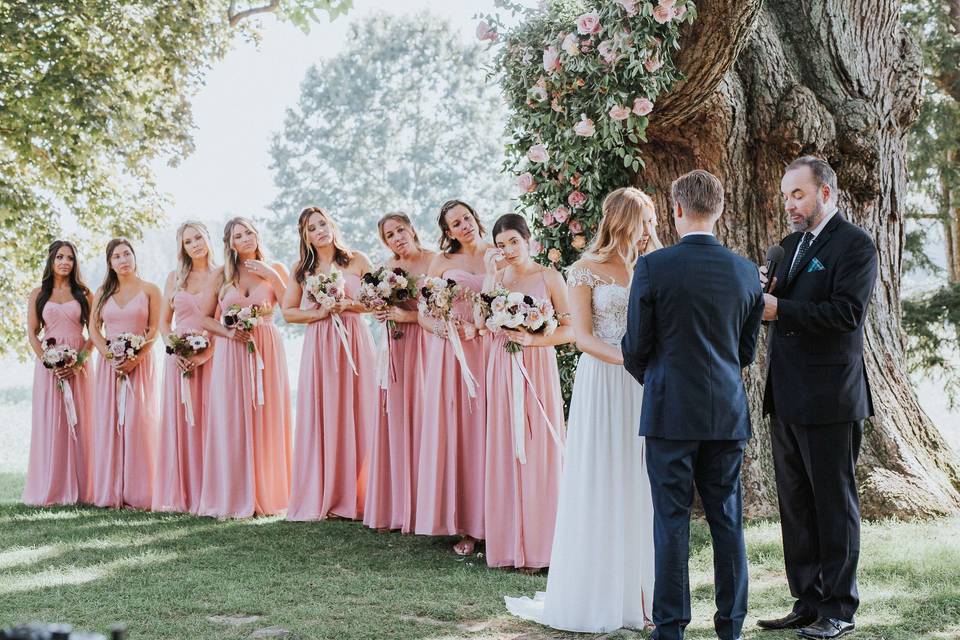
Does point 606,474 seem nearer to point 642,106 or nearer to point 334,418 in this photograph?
point 642,106

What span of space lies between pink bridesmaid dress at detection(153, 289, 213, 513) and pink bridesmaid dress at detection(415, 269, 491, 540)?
2.69 meters

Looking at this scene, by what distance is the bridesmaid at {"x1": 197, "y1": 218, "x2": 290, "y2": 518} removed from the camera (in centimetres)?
841

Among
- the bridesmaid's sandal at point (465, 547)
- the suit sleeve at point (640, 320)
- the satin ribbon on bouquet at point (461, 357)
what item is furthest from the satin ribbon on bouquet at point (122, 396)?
the suit sleeve at point (640, 320)

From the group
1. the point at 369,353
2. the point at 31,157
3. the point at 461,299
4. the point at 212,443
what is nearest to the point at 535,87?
the point at 461,299

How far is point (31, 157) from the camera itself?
11.9 m

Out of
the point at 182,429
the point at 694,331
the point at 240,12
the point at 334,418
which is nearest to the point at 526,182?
the point at 334,418

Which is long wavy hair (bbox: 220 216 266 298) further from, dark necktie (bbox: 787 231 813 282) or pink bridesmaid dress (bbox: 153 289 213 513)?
dark necktie (bbox: 787 231 813 282)

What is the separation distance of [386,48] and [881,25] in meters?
27.9

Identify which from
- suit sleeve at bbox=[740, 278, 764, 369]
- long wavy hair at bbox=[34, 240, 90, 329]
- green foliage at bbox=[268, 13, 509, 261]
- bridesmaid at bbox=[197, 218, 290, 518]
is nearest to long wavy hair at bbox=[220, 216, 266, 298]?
bridesmaid at bbox=[197, 218, 290, 518]

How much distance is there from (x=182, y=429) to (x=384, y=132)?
2583 cm

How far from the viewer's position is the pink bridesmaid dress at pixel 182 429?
A: 8.73 m

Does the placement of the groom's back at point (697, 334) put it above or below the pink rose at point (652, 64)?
below

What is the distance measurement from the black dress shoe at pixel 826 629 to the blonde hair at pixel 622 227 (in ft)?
6.40

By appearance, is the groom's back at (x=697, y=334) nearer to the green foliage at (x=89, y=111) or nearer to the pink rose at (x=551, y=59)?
the pink rose at (x=551, y=59)
